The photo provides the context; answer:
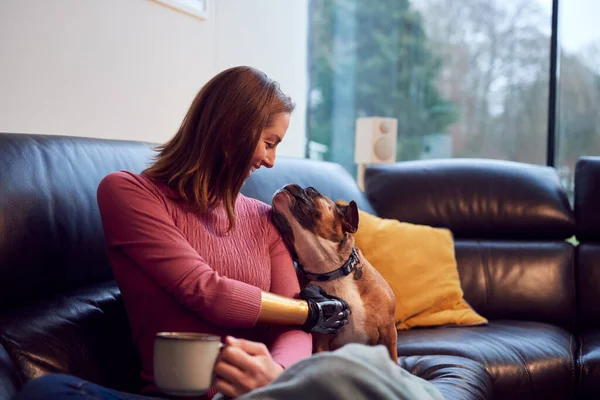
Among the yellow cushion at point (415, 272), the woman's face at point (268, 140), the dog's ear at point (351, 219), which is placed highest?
the woman's face at point (268, 140)

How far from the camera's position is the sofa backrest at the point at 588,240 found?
116 inches

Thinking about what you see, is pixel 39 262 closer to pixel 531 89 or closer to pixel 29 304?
pixel 29 304

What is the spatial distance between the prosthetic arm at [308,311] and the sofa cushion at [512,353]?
0.63 m

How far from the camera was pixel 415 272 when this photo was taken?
104 inches

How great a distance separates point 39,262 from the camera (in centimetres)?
151

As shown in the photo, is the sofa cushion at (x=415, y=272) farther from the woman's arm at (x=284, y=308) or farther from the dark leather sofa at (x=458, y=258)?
the woman's arm at (x=284, y=308)

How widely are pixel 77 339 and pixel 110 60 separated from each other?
1.53 metres

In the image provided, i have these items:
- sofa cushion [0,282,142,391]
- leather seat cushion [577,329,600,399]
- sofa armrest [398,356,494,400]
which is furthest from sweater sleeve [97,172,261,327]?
leather seat cushion [577,329,600,399]

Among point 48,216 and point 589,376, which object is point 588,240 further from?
point 48,216

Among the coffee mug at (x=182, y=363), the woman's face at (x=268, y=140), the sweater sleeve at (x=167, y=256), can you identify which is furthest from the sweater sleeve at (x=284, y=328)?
the coffee mug at (x=182, y=363)

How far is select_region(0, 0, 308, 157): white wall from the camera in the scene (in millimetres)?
2352

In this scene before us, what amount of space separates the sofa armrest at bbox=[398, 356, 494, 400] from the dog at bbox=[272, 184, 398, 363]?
0.32ft

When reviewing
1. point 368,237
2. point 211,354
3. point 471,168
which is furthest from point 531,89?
point 211,354

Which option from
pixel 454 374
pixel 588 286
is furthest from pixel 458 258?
pixel 454 374
